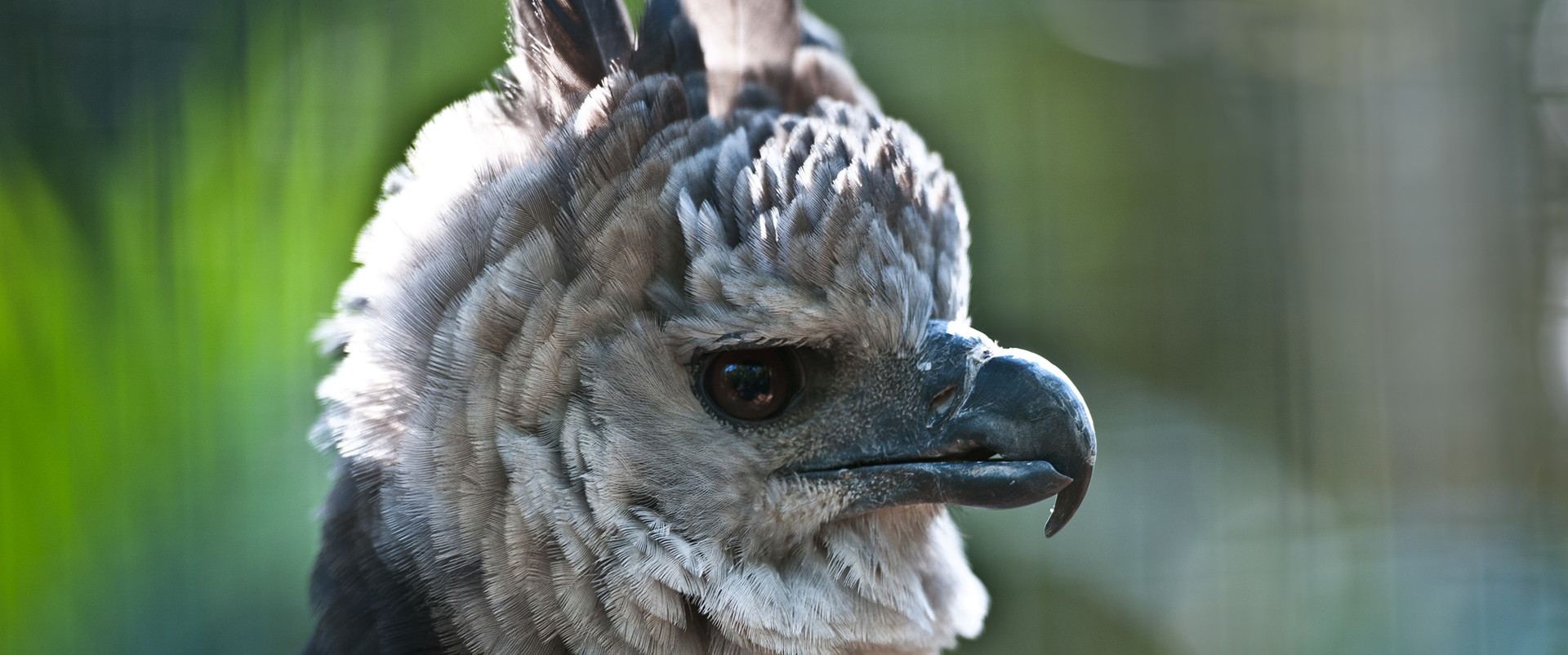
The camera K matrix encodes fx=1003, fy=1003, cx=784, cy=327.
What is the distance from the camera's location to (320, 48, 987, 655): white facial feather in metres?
1.00

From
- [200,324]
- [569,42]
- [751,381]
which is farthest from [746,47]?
[200,324]

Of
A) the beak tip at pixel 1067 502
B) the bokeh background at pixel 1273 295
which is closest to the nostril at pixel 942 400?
the beak tip at pixel 1067 502

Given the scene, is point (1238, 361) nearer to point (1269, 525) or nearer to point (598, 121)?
point (1269, 525)

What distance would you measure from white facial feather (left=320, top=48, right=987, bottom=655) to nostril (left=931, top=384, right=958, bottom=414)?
60 millimetres

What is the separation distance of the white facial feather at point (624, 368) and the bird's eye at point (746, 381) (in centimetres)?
2

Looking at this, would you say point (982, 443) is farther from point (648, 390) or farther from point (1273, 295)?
point (1273, 295)

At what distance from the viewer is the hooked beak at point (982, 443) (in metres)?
1.04

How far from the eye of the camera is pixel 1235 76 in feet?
9.31

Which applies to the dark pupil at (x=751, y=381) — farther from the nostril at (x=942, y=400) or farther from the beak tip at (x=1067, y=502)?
the beak tip at (x=1067, y=502)

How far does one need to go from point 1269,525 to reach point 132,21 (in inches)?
114

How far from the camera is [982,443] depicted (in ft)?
3.47

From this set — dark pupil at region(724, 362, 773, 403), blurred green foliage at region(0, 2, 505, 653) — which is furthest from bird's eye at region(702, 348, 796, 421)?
blurred green foliage at region(0, 2, 505, 653)

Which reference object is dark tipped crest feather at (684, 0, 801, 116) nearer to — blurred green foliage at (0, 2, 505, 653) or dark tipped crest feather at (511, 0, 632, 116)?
dark tipped crest feather at (511, 0, 632, 116)

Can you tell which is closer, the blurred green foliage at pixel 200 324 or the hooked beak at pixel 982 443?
the hooked beak at pixel 982 443
